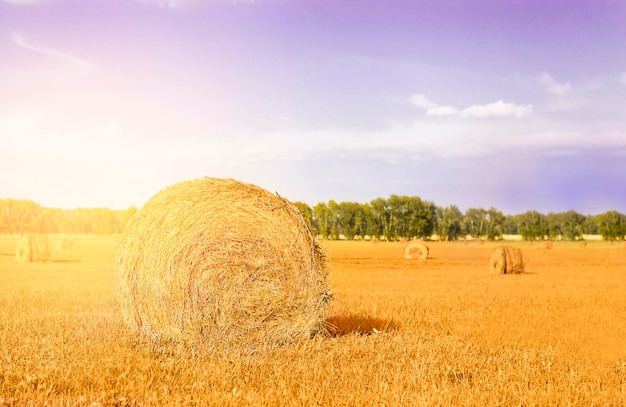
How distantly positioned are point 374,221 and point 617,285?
8913 cm

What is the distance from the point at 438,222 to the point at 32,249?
97.6m

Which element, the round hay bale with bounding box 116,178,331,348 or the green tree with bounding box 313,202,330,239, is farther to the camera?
the green tree with bounding box 313,202,330,239

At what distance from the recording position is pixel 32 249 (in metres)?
31.0

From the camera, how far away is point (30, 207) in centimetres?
11300

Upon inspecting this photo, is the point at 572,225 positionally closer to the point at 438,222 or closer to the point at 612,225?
the point at 612,225

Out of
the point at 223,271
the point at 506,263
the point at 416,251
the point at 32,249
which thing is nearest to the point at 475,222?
the point at 416,251

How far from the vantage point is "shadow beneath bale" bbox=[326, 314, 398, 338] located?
10703 mm

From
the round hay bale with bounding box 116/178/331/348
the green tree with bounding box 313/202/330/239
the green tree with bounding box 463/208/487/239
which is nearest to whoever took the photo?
the round hay bale with bounding box 116/178/331/348

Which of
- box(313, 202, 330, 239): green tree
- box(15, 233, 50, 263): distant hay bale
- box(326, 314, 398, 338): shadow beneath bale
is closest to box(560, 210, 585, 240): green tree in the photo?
box(313, 202, 330, 239): green tree

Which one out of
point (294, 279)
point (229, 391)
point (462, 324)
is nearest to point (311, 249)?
point (294, 279)

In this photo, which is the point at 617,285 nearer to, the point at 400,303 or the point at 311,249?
the point at 400,303

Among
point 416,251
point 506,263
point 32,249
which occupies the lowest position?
point 506,263

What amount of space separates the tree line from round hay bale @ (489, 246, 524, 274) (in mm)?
74000

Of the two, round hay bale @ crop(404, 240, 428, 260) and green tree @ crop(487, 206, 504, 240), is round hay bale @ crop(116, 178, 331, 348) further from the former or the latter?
green tree @ crop(487, 206, 504, 240)
